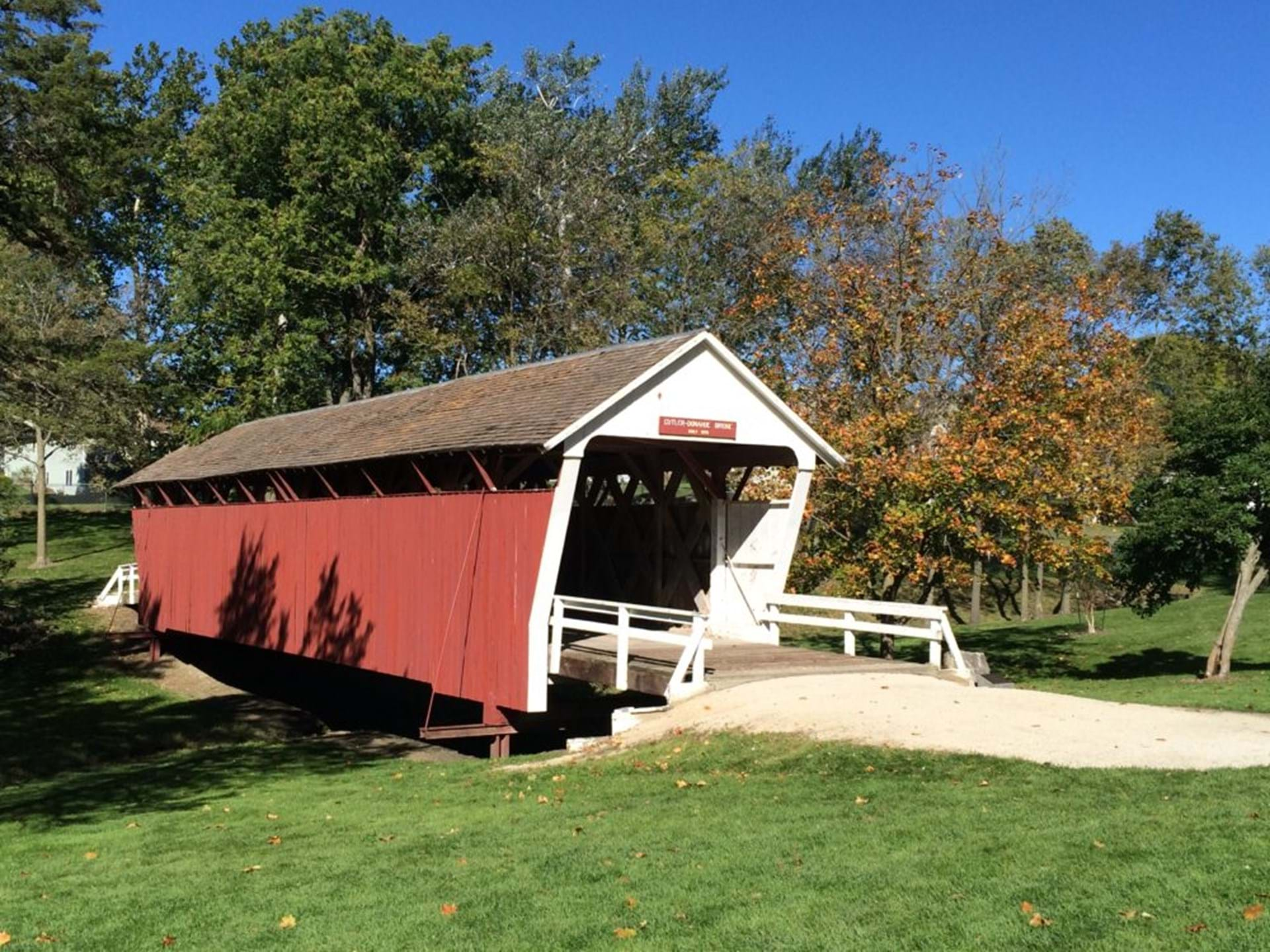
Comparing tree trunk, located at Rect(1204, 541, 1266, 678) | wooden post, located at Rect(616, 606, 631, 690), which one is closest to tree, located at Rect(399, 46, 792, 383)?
tree trunk, located at Rect(1204, 541, 1266, 678)

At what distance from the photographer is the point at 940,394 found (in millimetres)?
19953

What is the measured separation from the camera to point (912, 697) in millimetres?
11477

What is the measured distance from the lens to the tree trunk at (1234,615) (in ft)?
54.9

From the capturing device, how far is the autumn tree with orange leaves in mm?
17625

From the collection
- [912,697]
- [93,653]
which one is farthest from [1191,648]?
[93,653]

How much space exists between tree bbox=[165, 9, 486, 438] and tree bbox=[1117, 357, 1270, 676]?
23.2 metres

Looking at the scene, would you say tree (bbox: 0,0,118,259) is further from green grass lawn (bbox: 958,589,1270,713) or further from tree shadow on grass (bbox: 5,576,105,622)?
green grass lawn (bbox: 958,589,1270,713)

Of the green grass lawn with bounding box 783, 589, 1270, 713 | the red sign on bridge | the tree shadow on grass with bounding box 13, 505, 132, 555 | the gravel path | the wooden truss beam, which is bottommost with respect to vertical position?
the green grass lawn with bounding box 783, 589, 1270, 713

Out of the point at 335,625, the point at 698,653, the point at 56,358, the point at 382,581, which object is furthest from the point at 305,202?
the point at 698,653

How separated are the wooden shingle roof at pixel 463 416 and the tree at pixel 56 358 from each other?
2659 mm

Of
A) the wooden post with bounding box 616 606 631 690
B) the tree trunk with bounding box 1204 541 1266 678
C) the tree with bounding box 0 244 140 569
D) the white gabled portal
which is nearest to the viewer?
the wooden post with bounding box 616 606 631 690

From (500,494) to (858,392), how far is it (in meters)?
8.73

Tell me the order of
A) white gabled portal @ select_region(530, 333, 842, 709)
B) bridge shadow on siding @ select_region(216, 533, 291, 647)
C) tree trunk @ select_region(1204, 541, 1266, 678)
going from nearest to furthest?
white gabled portal @ select_region(530, 333, 842, 709), tree trunk @ select_region(1204, 541, 1266, 678), bridge shadow on siding @ select_region(216, 533, 291, 647)

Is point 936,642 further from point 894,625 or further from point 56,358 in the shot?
point 56,358
